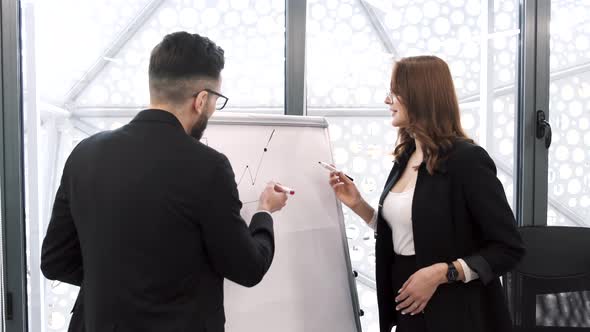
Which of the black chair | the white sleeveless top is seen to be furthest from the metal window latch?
the white sleeveless top

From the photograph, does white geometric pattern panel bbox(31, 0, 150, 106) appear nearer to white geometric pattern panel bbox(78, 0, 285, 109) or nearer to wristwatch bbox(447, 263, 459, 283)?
white geometric pattern panel bbox(78, 0, 285, 109)

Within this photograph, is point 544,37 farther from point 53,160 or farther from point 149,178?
point 53,160

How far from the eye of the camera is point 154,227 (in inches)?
39.8

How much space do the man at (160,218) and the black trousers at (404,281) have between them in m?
0.59

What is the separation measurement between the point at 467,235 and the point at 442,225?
3.4 inches

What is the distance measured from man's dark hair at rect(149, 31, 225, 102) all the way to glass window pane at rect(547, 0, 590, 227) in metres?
2.15

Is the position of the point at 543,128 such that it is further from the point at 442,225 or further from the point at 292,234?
the point at 292,234

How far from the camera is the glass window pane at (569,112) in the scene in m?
2.60

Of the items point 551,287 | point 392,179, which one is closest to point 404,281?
point 392,179

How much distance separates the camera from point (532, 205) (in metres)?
2.51

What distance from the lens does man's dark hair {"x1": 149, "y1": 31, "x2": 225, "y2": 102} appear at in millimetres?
1089

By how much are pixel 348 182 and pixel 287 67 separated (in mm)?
766

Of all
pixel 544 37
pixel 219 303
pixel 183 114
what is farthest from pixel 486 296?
pixel 544 37

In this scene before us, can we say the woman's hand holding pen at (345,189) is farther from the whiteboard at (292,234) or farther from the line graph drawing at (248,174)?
the line graph drawing at (248,174)
